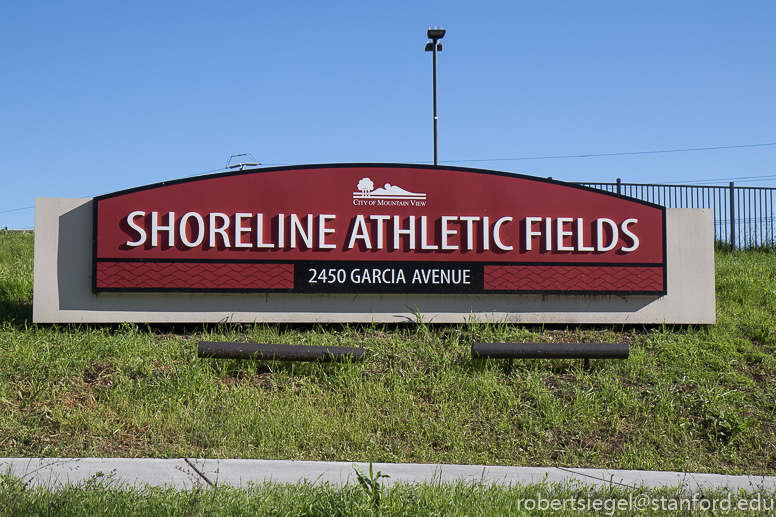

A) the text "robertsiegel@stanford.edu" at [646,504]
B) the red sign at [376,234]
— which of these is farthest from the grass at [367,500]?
the red sign at [376,234]

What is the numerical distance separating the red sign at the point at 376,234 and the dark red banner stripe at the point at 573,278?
15 mm

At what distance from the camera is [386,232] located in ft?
29.1

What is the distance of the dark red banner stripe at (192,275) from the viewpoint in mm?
8555

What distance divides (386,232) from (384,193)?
589 mm

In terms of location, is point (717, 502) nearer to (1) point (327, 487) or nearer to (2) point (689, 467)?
(2) point (689, 467)

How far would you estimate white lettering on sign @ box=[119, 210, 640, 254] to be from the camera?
864 centimetres

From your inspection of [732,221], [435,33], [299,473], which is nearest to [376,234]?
[299,473]

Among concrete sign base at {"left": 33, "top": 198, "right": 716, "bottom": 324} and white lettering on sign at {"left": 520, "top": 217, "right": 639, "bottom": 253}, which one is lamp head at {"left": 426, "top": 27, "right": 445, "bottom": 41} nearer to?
white lettering on sign at {"left": 520, "top": 217, "right": 639, "bottom": 253}

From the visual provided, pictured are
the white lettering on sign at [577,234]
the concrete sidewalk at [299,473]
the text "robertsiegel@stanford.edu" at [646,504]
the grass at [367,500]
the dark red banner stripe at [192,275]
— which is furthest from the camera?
the white lettering on sign at [577,234]

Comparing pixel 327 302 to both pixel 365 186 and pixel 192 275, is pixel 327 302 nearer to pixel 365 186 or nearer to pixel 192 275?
pixel 365 186

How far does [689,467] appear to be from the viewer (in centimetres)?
613

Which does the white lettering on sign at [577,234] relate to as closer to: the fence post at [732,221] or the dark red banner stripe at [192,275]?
the dark red banner stripe at [192,275]

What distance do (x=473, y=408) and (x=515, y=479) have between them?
182 cm

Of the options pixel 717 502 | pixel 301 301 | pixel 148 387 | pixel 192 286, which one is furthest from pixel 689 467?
pixel 192 286
